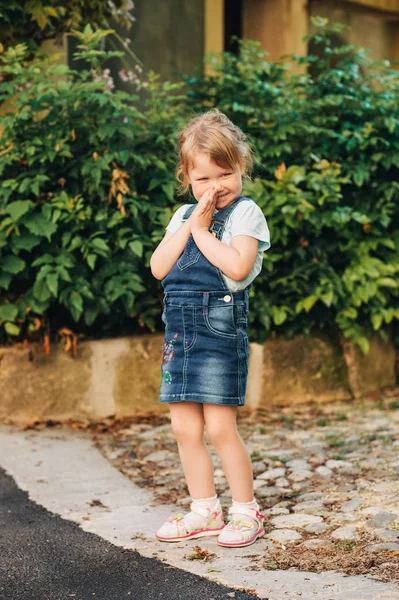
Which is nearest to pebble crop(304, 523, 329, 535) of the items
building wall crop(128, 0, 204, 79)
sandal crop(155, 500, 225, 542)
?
sandal crop(155, 500, 225, 542)

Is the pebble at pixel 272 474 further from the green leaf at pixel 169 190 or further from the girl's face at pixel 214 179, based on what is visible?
the green leaf at pixel 169 190

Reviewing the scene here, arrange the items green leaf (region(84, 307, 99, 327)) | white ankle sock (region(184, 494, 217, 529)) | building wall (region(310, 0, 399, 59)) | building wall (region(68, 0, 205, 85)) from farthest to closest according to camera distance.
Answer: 1. building wall (region(310, 0, 399, 59))
2. building wall (region(68, 0, 205, 85))
3. green leaf (region(84, 307, 99, 327))
4. white ankle sock (region(184, 494, 217, 529))

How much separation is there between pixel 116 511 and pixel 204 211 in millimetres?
1347

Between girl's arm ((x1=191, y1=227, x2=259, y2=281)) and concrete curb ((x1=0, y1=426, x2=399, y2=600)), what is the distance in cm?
98

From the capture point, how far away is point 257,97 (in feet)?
18.1

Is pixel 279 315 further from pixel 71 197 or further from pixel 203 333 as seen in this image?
pixel 203 333

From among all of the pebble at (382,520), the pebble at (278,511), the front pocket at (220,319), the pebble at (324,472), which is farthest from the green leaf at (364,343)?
the front pocket at (220,319)

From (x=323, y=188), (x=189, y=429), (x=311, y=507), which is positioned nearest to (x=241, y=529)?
(x=189, y=429)

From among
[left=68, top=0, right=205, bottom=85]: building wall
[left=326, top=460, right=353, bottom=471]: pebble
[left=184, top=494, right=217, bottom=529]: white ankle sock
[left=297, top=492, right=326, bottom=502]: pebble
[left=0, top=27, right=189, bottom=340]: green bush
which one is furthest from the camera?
[left=68, top=0, right=205, bottom=85]: building wall

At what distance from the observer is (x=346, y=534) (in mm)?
3113

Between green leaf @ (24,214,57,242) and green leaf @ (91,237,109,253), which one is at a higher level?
green leaf @ (24,214,57,242)

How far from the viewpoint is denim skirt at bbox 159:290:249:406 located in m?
3.01

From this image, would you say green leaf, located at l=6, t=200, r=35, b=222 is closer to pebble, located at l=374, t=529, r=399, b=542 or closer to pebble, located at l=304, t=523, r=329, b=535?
pebble, located at l=304, t=523, r=329, b=535

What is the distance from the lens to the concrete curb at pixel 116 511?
2.64m
